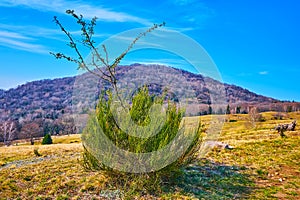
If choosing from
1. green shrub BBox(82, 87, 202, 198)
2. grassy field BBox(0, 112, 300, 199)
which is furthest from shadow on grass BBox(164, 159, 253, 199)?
green shrub BBox(82, 87, 202, 198)

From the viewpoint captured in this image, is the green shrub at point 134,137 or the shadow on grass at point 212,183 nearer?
the green shrub at point 134,137

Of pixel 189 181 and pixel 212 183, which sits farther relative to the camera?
pixel 212 183

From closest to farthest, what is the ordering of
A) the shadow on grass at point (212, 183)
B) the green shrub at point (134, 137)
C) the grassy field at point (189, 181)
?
the green shrub at point (134, 137), the grassy field at point (189, 181), the shadow on grass at point (212, 183)

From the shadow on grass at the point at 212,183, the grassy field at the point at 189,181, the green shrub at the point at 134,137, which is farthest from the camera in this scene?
the shadow on grass at the point at 212,183

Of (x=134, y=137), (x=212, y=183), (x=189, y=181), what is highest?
(x=134, y=137)

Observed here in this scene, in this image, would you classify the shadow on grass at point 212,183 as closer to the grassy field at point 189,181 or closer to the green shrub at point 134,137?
the grassy field at point 189,181

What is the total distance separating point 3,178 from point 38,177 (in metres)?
1.60

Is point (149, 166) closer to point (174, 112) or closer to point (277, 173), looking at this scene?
point (174, 112)

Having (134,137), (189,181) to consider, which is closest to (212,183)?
(189,181)

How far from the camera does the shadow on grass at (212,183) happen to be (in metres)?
11.2

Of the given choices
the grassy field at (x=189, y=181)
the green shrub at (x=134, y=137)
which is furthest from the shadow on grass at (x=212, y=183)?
the green shrub at (x=134, y=137)

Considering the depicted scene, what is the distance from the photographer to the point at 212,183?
12.7 metres

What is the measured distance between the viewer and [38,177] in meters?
13.0

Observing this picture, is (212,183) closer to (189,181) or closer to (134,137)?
(189,181)
